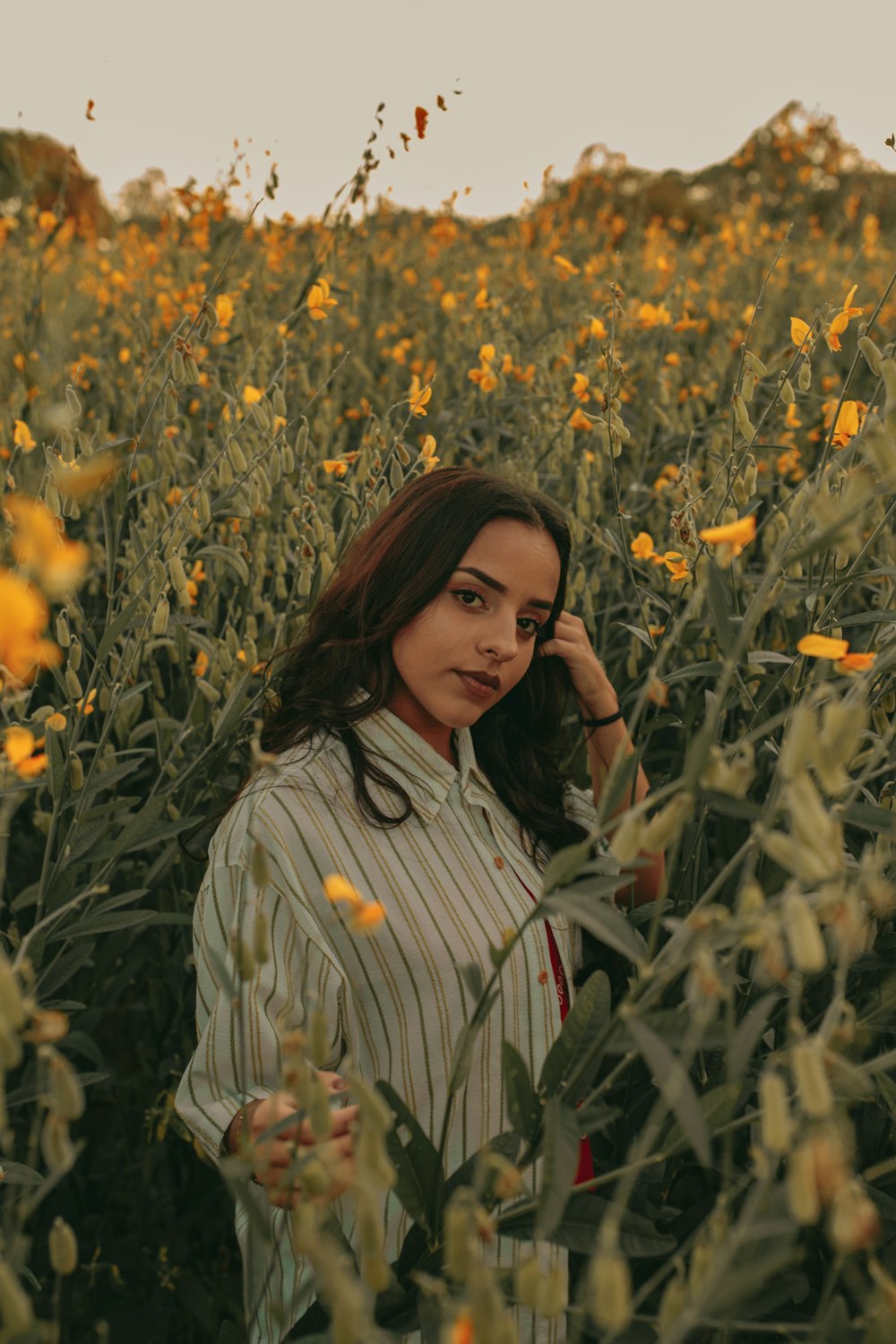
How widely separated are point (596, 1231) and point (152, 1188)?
117cm

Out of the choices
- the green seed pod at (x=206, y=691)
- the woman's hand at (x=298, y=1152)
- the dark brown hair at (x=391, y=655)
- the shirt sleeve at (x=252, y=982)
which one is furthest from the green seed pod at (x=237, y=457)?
the woman's hand at (x=298, y=1152)

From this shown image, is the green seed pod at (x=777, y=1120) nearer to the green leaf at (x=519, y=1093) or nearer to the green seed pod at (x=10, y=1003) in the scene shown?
the green leaf at (x=519, y=1093)

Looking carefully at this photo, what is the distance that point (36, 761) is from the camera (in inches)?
29.0

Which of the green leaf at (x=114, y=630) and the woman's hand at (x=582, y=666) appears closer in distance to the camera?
the green leaf at (x=114, y=630)

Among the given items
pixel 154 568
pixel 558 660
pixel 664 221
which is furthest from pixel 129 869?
pixel 664 221

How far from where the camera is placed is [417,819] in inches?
50.9

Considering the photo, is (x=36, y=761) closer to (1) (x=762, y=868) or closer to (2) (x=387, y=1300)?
(2) (x=387, y=1300)

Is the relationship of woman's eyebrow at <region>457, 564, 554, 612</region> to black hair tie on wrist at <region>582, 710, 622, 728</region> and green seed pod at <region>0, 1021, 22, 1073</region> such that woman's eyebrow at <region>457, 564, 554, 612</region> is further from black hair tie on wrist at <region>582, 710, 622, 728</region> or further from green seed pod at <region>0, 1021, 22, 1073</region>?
green seed pod at <region>0, 1021, 22, 1073</region>

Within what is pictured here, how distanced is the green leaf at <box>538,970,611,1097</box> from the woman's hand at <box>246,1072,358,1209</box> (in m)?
0.14

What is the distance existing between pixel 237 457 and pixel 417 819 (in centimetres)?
56

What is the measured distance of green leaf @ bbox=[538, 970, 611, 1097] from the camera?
81 centimetres

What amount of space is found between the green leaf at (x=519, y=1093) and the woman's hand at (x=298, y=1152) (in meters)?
0.10

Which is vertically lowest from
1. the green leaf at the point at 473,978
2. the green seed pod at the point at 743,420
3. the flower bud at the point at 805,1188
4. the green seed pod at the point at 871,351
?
the green leaf at the point at 473,978

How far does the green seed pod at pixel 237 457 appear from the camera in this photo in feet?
4.89
